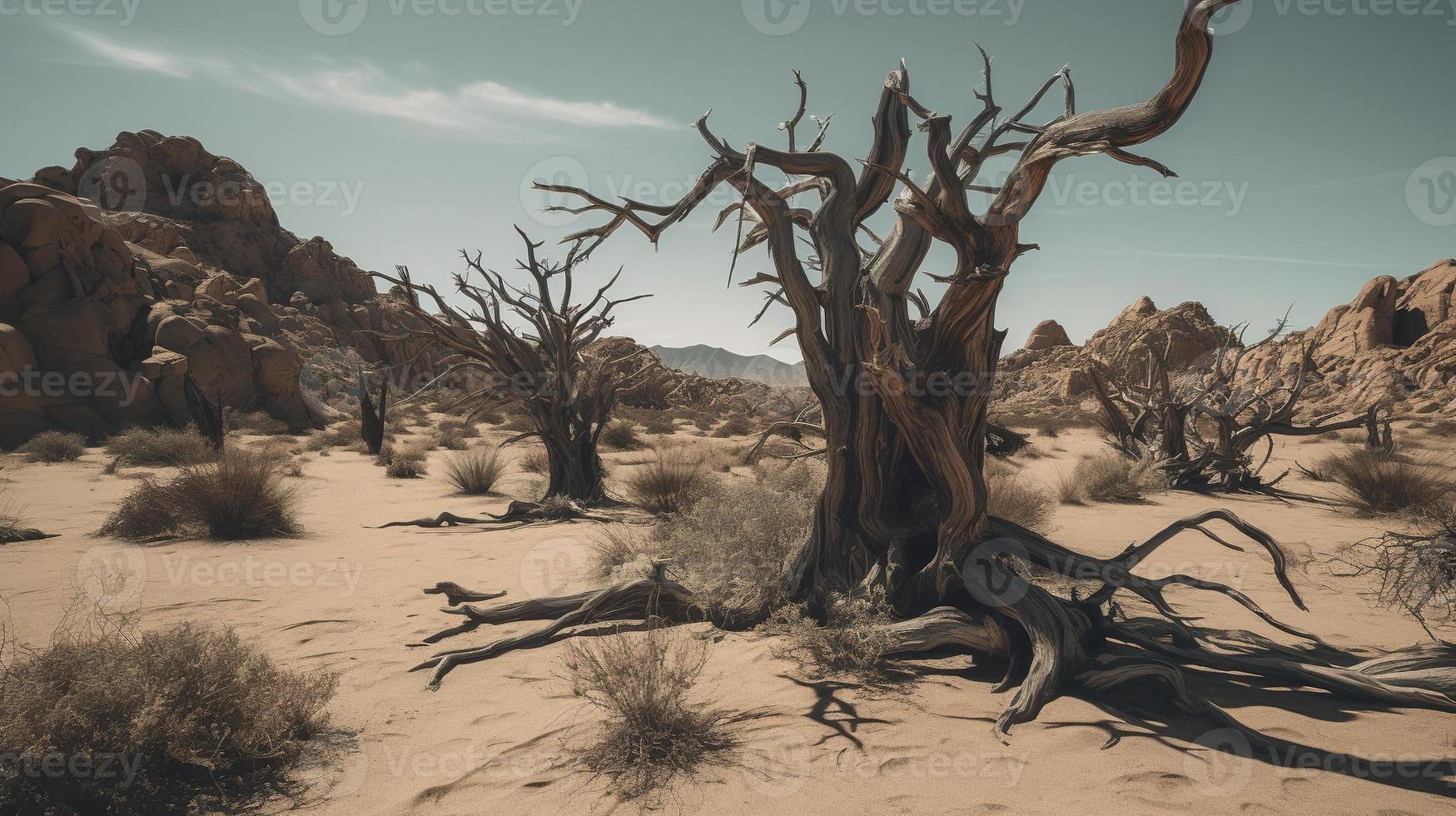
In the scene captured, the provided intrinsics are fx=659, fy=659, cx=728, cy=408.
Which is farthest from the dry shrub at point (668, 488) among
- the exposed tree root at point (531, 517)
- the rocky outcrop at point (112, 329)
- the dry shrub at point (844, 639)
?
the dry shrub at point (844, 639)

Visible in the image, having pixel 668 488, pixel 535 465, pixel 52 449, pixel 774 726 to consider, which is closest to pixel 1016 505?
pixel 668 488

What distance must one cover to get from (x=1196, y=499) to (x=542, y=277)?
35.9ft

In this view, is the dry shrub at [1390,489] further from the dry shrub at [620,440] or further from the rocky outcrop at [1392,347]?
the rocky outcrop at [1392,347]

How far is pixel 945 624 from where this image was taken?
3.76 metres

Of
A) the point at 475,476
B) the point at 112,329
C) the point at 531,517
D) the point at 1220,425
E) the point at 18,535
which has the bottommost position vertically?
the point at 531,517

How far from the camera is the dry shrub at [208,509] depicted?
680 centimetres

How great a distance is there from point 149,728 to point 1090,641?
442 cm

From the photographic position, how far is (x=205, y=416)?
14.0m

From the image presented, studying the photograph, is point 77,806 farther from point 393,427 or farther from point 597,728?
point 393,427

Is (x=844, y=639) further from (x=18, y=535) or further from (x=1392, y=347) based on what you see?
(x=1392, y=347)

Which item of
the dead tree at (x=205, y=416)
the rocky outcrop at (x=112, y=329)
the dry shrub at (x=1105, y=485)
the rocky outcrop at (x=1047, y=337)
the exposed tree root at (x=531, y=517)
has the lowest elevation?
the exposed tree root at (x=531, y=517)

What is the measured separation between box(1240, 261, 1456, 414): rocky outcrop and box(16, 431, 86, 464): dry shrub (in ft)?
134

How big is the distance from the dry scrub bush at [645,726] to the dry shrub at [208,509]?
19.4ft

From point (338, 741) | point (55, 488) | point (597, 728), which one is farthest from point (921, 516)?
point (55, 488)
